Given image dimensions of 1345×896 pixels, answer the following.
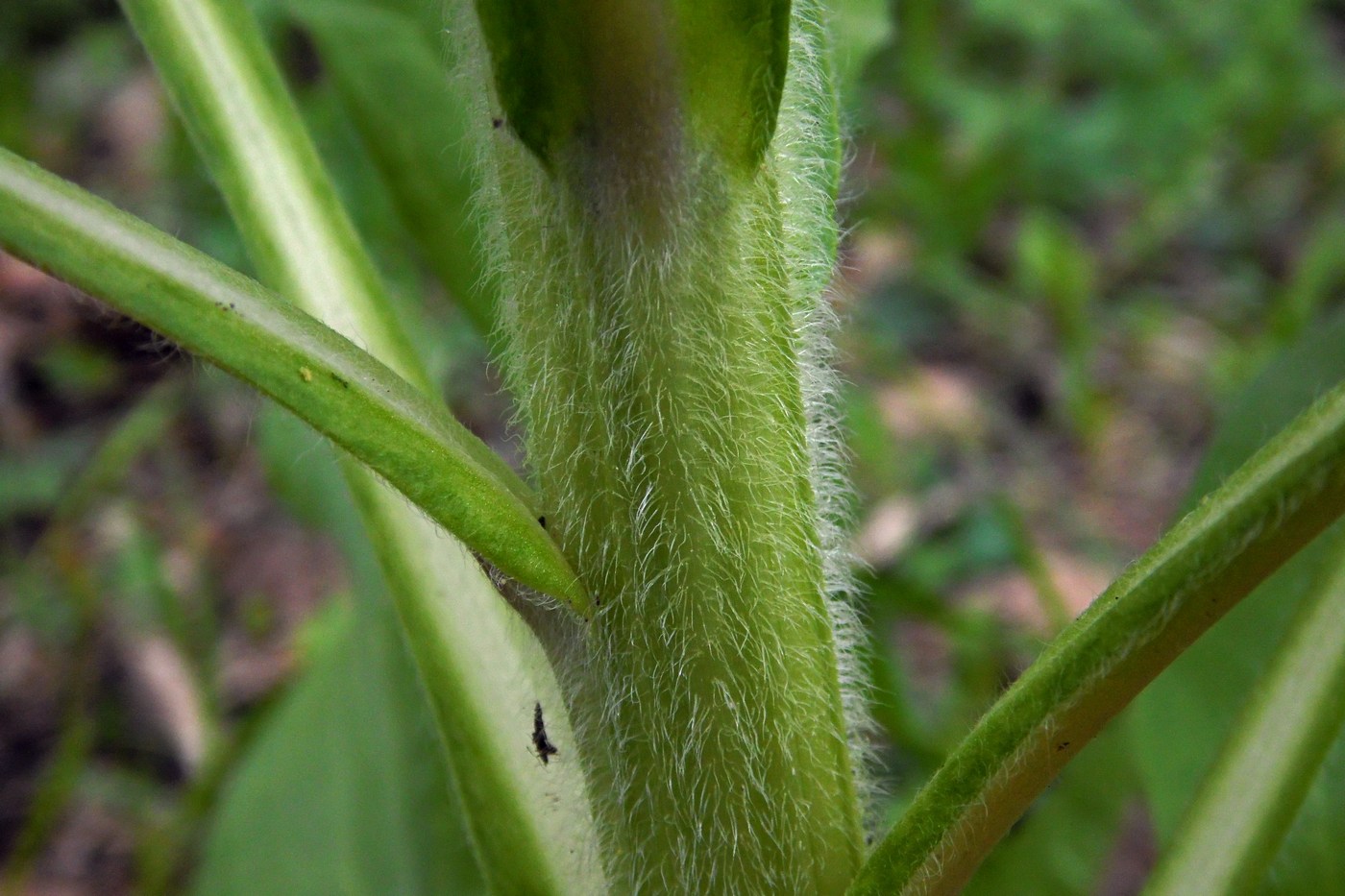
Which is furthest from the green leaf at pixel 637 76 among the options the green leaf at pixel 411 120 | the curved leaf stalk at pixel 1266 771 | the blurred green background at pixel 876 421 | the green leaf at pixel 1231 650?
the green leaf at pixel 411 120

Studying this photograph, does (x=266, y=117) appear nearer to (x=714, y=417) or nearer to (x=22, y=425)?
(x=714, y=417)

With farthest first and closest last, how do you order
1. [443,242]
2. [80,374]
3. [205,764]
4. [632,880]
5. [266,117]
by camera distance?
[80,374]
[205,764]
[443,242]
[266,117]
[632,880]

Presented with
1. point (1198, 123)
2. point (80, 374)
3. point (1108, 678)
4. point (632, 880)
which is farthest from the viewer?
point (1198, 123)

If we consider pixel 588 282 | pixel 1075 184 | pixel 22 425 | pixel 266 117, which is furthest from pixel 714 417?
pixel 1075 184

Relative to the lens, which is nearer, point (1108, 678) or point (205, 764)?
point (1108, 678)

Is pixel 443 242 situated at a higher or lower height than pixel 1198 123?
higher

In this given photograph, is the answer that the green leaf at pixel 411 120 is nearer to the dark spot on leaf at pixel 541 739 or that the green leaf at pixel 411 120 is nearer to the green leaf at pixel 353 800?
the green leaf at pixel 353 800
